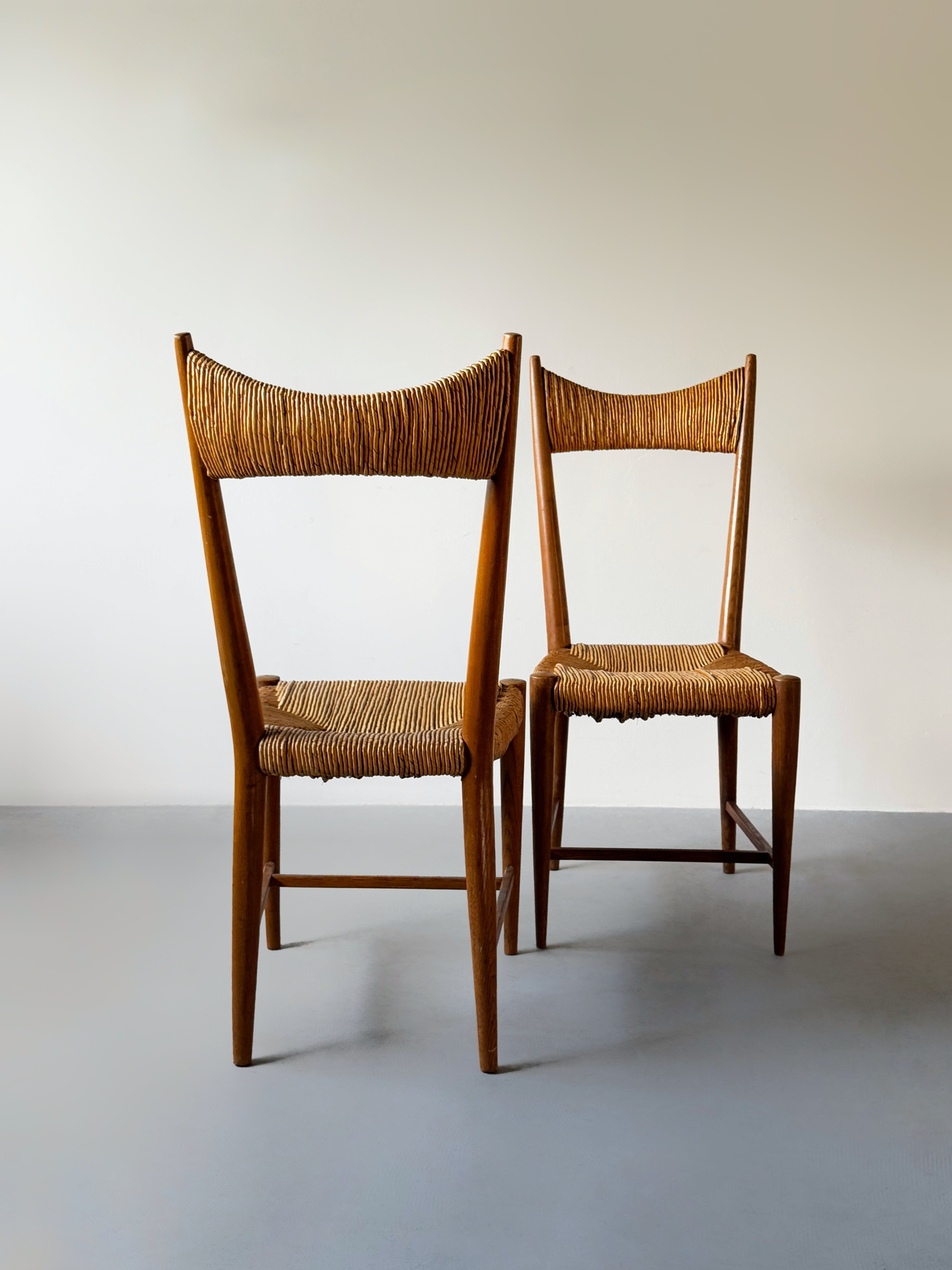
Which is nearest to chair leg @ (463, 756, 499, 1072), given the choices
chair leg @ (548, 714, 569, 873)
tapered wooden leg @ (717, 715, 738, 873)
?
chair leg @ (548, 714, 569, 873)

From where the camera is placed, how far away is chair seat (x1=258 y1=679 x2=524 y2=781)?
1.26 meters

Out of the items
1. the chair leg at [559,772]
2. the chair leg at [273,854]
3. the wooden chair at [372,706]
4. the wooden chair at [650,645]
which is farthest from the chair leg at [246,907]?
Result: the chair leg at [559,772]

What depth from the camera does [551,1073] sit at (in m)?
1.29

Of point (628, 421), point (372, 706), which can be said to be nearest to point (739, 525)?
point (628, 421)

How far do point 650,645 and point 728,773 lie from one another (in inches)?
13.5

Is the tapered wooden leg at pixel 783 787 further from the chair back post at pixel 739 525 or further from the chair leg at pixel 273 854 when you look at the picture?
the chair leg at pixel 273 854

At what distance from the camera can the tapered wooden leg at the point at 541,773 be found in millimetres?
1582

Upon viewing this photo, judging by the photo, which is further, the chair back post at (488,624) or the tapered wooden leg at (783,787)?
the tapered wooden leg at (783,787)

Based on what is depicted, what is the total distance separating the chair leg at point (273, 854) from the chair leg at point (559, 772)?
1.83ft

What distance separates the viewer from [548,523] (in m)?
2.01

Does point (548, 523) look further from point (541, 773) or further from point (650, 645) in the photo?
point (541, 773)

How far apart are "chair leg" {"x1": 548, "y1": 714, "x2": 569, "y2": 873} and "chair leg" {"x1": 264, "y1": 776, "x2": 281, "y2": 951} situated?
21.9 inches

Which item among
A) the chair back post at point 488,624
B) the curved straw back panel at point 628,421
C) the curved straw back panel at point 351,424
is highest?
the curved straw back panel at point 628,421

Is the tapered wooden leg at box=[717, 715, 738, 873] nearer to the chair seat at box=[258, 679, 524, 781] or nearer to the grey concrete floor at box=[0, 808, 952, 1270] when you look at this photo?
the grey concrete floor at box=[0, 808, 952, 1270]
